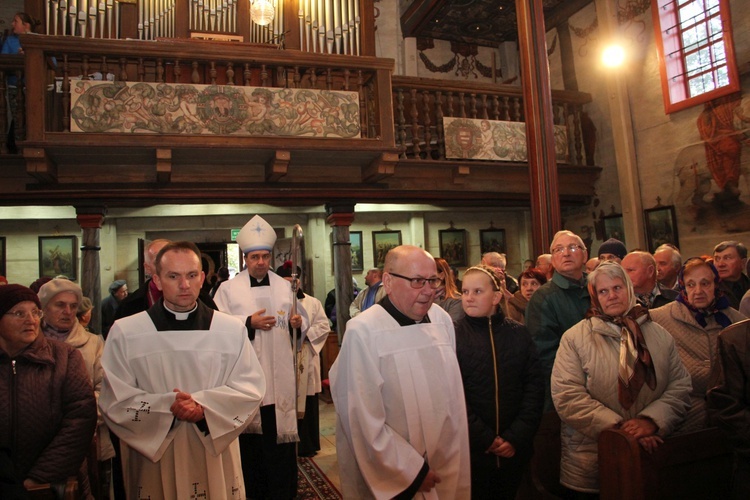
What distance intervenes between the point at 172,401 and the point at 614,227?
9.43 metres

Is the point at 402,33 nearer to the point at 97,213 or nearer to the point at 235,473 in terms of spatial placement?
the point at 97,213

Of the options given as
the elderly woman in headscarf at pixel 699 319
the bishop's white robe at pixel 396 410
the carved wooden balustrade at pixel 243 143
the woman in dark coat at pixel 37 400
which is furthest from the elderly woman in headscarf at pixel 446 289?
the carved wooden balustrade at pixel 243 143

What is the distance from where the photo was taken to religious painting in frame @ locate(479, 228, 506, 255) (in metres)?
12.0

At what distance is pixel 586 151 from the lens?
10531 mm

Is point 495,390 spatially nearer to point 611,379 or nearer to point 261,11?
point 611,379

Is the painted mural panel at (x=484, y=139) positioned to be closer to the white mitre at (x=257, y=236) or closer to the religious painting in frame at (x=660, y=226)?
the religious painting in frame at (x=660, y=226)

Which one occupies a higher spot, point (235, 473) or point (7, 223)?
point (7, 223)

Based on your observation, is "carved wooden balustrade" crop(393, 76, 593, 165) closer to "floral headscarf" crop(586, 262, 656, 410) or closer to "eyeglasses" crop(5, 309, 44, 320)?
"floral headscarf" crop(586, 262, 656, 410)

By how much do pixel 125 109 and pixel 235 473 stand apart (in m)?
5.41

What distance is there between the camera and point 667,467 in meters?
2.84

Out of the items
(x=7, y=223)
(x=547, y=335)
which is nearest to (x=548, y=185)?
(x=547, y=335)

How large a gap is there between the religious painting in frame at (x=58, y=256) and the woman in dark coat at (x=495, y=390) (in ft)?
28.6

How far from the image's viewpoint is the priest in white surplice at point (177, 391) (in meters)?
2.55

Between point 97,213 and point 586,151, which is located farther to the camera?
point 586,151
